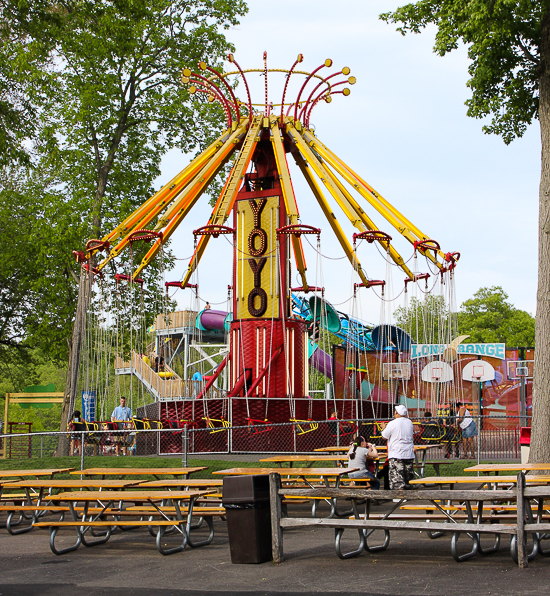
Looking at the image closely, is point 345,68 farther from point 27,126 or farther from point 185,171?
point 27,126

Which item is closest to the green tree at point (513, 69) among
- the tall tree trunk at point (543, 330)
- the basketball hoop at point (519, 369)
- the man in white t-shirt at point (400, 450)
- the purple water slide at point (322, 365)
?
the tall tree trunk at point (543, 330)

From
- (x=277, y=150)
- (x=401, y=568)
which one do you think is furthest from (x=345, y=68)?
(x=401, y=568)

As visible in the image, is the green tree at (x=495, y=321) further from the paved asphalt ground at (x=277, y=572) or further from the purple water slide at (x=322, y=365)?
the paved asphalt ground at (x=277, y=572)

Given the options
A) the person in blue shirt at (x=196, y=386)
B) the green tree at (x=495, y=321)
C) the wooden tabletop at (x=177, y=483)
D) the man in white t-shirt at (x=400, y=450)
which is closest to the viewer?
the wooden tabletop at (x=177, y=483)

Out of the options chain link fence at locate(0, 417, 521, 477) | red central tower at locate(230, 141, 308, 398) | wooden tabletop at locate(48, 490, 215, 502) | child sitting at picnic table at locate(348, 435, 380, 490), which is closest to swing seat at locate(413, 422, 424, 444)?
chain link fence at locate(0, 417, 521, 477)

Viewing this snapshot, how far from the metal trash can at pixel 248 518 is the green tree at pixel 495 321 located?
199ft

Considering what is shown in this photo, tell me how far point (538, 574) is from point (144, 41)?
987 inches

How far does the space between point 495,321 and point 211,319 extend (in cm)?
3694

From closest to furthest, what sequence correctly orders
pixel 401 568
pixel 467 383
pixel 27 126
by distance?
pixel 401 568, pixel 27 126, pixel 467 383

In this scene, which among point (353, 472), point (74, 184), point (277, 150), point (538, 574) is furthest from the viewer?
point (74, 184)

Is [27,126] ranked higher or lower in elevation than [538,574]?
higher

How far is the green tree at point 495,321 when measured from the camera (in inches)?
2643

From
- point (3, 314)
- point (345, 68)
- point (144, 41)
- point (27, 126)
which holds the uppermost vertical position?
point (144, 41)

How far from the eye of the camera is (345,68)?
80.5ft
